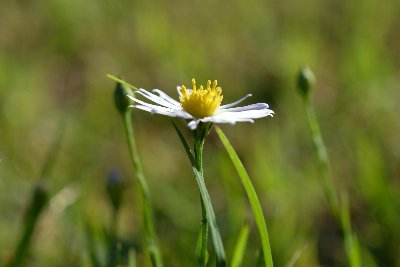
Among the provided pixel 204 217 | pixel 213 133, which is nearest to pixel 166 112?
pixel 204 217

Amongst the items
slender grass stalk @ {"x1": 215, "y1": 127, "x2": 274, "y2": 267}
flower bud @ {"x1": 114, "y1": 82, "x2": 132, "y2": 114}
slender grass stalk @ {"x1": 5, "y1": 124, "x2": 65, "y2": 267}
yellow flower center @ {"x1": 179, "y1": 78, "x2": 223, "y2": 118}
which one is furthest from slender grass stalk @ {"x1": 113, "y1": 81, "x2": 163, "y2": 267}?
slender grass stalk @ {"x1": 5, "y1": 124, "x2": 65, "y2": 267}

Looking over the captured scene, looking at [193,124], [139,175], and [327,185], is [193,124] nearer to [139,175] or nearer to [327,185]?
[139,175]

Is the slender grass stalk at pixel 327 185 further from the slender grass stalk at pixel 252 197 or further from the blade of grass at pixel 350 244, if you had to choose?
the slender grass stalk at pixel 252 197

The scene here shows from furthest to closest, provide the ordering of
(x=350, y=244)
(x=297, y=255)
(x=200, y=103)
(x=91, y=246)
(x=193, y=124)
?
1. (x=91, y=246)
2. (x=350, y=244)
3. (x=297, y=255)
4. (x=200, y=103)
5. (x=193, y=124)

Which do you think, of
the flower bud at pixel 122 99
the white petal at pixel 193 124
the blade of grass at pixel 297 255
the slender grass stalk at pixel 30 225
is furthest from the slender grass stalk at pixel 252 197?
the slender grass stalk at pixel 30 225

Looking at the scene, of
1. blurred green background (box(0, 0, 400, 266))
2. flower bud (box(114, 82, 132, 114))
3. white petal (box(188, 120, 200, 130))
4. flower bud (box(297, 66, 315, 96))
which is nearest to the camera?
white petal (box(188, 120, 200, 130))

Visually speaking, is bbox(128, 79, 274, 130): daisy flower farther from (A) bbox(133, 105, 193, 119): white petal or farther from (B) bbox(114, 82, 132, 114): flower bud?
(B) bbox(114, 82, 132, 114): flower bud
